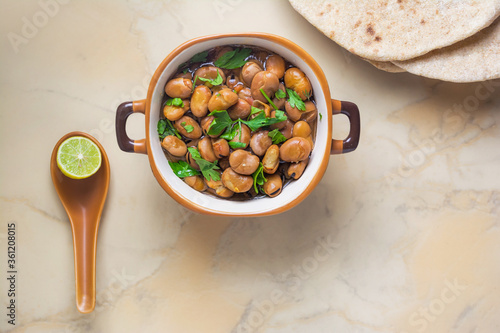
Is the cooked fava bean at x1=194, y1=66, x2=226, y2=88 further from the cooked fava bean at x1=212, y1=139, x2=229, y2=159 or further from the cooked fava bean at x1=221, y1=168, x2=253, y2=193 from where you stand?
the cooked fava bean at x1=221, y1=168, x2=253, y2=193

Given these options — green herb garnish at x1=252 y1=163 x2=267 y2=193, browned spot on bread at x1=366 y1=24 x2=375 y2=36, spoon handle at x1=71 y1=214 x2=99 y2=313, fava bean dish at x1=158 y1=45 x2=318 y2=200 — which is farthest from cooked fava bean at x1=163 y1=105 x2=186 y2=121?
browned spot on bread at x1=366 y1=24 x2=375 y2=36

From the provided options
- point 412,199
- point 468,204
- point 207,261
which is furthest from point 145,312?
point 468,204

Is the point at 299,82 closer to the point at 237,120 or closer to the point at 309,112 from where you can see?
the point at 309,112

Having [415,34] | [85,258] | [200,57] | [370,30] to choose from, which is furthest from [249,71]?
[85,258]

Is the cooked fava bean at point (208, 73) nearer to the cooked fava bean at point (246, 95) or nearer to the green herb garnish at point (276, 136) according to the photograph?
the cooked fava bean at point (246, 95)

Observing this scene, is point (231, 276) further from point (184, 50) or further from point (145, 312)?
point (184, 50)

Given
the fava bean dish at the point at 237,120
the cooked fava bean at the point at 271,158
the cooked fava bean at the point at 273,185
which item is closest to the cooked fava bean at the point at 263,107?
the fava bean dish at the point at 237,120
